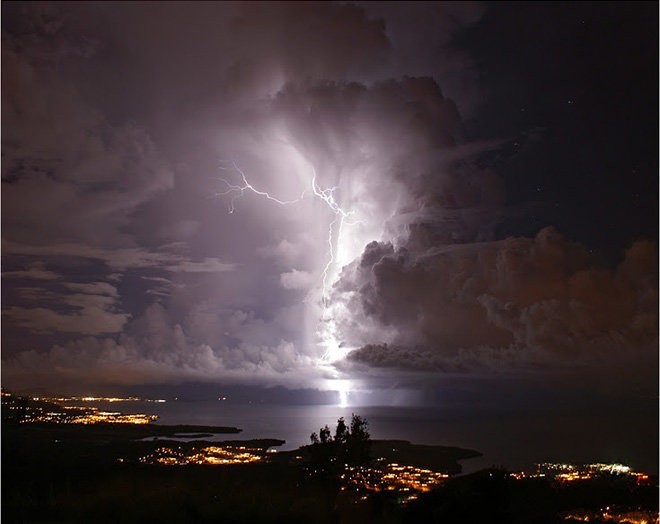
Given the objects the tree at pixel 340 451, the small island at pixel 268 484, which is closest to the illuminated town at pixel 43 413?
the small island at pixel 268 484

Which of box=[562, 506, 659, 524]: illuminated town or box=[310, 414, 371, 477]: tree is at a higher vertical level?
box=[310, 414, 371, 477]: tree

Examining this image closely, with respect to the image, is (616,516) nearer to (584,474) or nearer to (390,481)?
(390,481)

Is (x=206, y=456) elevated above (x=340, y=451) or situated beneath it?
situated beneath

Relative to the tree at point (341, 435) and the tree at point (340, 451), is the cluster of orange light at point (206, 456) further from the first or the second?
the tree at point (341, 435)

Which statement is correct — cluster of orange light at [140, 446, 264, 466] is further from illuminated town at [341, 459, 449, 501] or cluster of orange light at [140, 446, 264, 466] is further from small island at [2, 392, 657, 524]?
illuminated town at [341, 459, 449, 501]

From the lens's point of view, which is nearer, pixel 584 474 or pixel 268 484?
pixel 268 484

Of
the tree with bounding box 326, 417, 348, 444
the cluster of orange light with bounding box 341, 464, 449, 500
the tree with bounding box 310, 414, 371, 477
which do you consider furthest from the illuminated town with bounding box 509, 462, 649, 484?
the tree with bounding box 326, 417, 348, 444

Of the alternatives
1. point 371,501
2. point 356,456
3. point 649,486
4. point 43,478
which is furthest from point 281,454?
point 371,501

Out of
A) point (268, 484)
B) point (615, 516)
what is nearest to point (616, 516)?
point (615, 516)
